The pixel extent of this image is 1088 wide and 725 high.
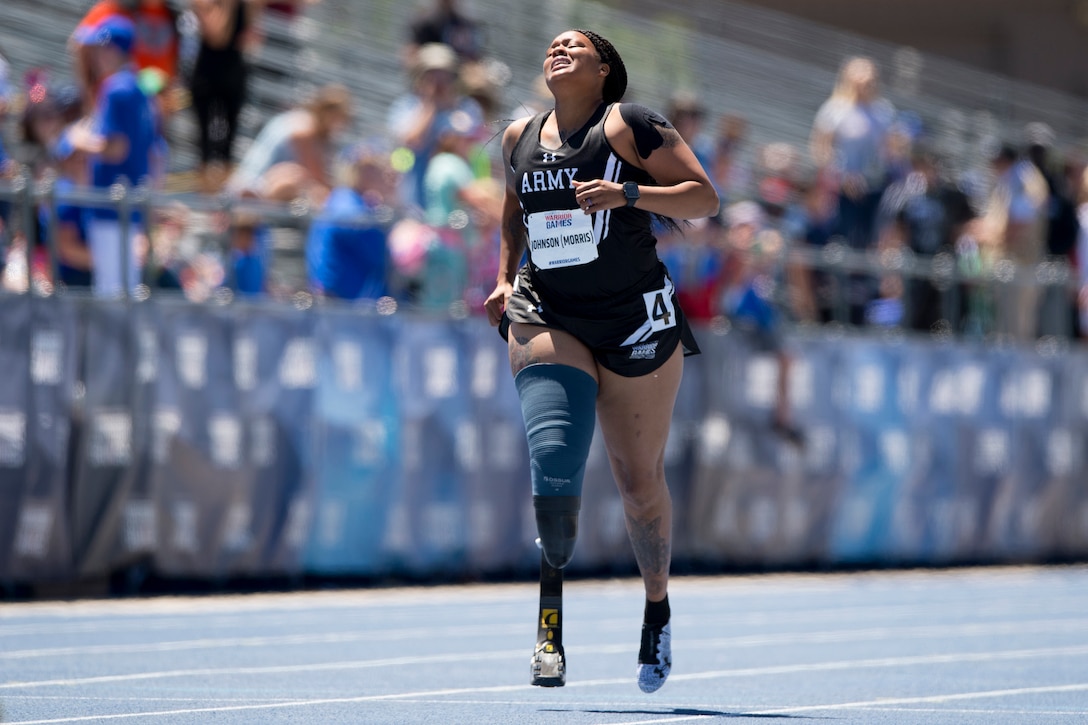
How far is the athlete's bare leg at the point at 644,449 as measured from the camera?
6.82 metres

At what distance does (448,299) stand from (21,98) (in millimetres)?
3360

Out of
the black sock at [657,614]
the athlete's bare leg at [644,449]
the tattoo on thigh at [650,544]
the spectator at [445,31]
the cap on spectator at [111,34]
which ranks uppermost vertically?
the spectator at [445,31]

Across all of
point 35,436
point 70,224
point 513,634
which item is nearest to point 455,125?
point 70,224

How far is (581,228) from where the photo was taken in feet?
21.8

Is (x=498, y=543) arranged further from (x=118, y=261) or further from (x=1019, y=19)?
(x=1019, y=19)

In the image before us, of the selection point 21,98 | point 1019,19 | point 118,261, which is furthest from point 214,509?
point 1019,19

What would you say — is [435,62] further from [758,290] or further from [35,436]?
[35,436]

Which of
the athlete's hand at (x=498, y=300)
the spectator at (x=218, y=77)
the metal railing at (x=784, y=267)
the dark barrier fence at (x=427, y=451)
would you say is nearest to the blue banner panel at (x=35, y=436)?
the dark barrier fence at (x=427, y=451)

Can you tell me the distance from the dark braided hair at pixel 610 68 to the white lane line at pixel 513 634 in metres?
3.27

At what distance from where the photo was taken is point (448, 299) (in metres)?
12.8

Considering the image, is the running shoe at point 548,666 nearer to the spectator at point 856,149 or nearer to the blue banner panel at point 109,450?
the blue banner panel at point 109,450

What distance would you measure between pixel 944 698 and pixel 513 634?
120 inches

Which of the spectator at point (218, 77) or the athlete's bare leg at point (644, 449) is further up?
the spectator at point (218, 77)

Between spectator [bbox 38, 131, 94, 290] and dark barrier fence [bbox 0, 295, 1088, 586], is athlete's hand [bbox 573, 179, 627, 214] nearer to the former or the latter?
spectator [bbox 38, 131, 94, 290]
